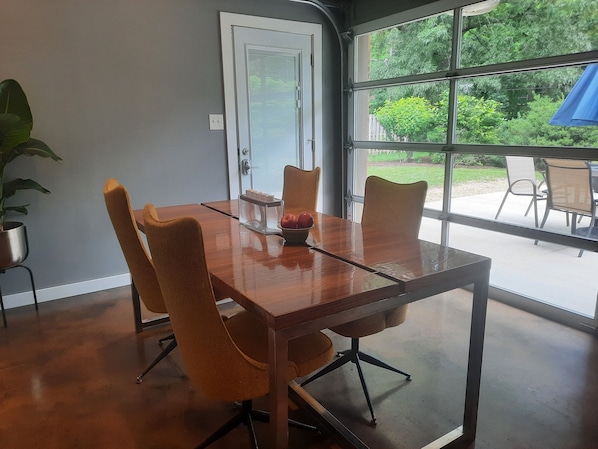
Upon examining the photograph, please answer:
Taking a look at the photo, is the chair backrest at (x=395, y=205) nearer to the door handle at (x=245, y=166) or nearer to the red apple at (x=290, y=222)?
the red apple at (x=290, y=222)

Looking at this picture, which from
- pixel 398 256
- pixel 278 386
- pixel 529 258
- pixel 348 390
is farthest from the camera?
pixel 529 258

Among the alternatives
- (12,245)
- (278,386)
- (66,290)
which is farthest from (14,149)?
(278,386)

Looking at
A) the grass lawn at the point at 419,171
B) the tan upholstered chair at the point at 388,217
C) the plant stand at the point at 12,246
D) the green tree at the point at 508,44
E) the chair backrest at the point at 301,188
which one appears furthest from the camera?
the grass lawn at the point at 419,171

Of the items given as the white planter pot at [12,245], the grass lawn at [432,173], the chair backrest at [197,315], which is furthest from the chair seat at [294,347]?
the grass lawn at [432,173]

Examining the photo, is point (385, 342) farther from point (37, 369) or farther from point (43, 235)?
point (43, 235)

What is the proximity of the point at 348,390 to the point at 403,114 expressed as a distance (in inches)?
106

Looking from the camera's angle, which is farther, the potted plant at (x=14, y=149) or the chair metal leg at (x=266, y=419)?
the potted plant at (x=14, y=149)

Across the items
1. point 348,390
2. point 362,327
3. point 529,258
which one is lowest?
point 348,390

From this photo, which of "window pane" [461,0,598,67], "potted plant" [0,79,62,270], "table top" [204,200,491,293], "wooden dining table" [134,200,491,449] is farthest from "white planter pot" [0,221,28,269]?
"window pane" [461,0,598,67]

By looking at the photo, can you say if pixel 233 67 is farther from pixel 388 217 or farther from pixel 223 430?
pixel 223 430

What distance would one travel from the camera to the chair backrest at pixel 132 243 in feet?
6.44

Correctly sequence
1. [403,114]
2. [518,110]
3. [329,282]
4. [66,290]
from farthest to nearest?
1. [403,114]
2. [66,290]
3. [518,110]
4. [329,282]

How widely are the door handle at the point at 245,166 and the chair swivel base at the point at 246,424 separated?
2.58 m

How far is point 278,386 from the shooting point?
1.31 meters
